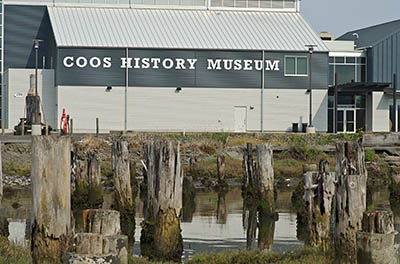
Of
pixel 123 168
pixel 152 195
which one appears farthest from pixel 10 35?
pixel 152 195

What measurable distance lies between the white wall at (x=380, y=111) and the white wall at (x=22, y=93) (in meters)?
26.8

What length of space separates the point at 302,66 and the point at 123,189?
39714mm

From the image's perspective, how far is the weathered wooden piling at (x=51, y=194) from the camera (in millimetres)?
12336

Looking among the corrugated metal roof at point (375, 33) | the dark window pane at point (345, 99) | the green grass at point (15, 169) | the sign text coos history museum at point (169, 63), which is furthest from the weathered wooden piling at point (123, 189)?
the corrugated metal roof at point (375, 33)

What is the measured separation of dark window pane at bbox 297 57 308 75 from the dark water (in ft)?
92.1

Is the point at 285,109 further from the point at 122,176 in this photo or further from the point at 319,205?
the point at 319,205

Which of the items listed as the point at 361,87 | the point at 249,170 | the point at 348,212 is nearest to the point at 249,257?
the point at 348,212

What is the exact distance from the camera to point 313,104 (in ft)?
201

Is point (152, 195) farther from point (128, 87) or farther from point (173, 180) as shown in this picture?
point (128, 87)

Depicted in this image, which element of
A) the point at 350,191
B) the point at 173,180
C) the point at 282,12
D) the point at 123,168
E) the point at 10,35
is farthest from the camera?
the point at 282,12

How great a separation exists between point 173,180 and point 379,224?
6.61 metres

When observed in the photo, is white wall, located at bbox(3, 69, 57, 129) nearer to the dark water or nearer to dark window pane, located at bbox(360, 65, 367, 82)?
the dark water

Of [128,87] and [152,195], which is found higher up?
[128,87]

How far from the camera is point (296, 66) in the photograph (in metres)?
61.0
